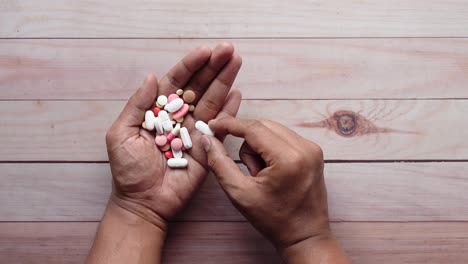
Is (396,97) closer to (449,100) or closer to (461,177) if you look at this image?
(449,100)

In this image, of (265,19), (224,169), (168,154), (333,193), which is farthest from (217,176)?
(265,19)

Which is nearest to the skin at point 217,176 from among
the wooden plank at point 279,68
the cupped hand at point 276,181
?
the cupped hand at point 276,181

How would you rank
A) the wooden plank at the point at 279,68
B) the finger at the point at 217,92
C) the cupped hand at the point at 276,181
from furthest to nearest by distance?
the wooden plank at the point at 279,68 → the finger at the point at 217,92 → the cupped hand at the point at 276,181

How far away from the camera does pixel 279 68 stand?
102cm

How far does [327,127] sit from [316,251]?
27 cm

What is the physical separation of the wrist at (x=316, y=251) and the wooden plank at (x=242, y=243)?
0.35 feet

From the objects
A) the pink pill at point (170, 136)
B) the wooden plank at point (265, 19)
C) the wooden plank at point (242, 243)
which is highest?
the wooden plank at point (265, 19)

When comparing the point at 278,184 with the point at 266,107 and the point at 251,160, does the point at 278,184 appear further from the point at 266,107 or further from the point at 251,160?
the point at 266,107

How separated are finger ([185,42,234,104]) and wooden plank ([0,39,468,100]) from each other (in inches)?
3.7

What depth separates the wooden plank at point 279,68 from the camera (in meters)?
1.01

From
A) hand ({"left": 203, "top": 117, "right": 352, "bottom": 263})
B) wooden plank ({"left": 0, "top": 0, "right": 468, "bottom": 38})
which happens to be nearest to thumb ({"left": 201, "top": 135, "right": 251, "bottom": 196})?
hand ({"left": 203, "top": 117, "right": 352, "bottom": 263})

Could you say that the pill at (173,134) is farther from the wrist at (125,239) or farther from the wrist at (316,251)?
the wrist at (316,251)

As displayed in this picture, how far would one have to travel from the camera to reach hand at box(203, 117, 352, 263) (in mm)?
804

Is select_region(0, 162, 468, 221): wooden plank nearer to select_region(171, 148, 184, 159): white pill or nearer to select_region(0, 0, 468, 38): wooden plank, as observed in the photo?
select_region(171, 148, 184, 159): white pill
